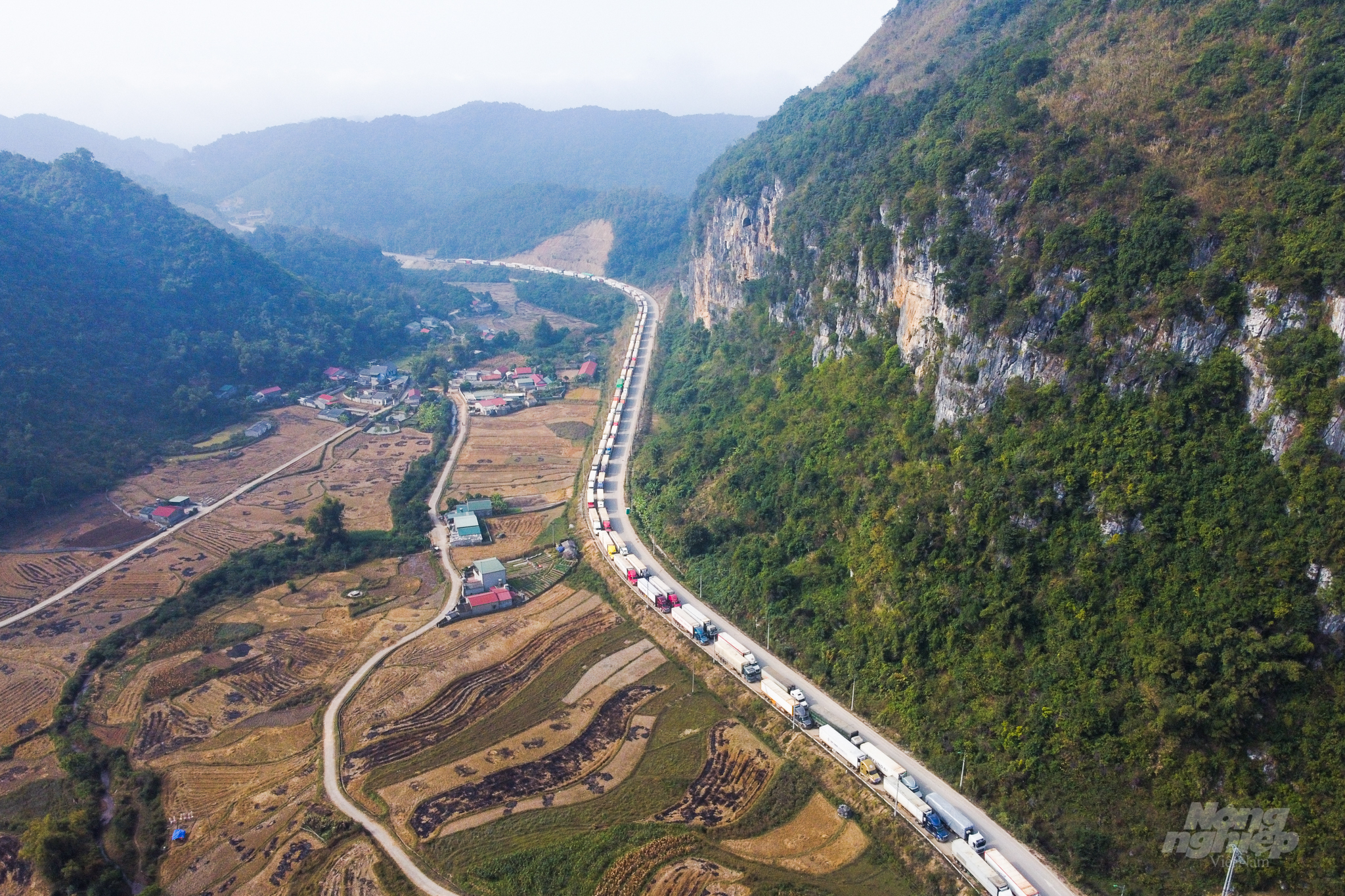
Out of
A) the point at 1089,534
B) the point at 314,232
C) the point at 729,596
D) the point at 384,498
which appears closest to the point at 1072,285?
the point at 1089,534

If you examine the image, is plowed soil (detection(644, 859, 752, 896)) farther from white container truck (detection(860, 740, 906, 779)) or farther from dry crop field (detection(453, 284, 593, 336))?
dry crop field (detection(453, 284, 593, 336))

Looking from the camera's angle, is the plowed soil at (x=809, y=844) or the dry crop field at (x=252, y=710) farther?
the dry crop field at (x=252, y=710)

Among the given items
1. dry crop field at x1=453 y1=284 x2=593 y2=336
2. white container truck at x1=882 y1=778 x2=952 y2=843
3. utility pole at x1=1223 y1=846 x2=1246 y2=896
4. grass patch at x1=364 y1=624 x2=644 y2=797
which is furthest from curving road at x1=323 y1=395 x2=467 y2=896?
dry crop field at x1=453 y1=284 x2=593 y2=336

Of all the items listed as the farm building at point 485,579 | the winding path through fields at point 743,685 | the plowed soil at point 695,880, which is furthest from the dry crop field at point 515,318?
the plowed soil at point 695,880

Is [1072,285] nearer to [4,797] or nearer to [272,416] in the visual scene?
[4,797]

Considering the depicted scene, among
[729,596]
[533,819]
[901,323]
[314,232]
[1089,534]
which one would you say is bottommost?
[533,819]

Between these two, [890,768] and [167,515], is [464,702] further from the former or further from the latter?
[167,515]

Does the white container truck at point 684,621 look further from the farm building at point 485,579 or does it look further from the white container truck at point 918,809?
the white container truck at point 918,809
